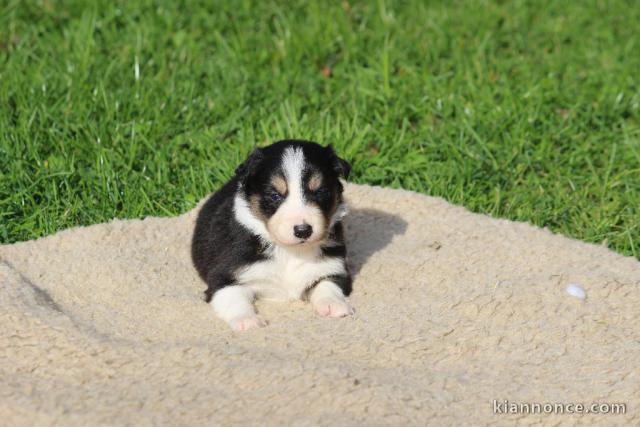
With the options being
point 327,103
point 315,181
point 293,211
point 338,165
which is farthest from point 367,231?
point 327,103

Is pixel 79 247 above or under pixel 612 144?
above

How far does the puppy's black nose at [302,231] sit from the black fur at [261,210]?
0.68 feet

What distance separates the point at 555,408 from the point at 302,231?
4.83 feet

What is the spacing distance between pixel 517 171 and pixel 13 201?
3615 mm

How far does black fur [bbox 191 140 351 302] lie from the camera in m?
4.98

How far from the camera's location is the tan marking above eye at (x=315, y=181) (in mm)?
4915

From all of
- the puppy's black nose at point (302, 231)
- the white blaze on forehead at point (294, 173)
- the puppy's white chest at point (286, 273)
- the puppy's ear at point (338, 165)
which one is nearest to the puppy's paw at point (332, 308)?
the puppy's white chest at point (286, 273)

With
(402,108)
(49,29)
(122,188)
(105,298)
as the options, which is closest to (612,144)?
(402,108)

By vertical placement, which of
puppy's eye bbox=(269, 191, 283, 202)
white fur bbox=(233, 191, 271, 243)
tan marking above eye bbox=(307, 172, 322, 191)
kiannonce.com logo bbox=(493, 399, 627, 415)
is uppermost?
tan marking above eye bbox=(307, 172, 322, 191)

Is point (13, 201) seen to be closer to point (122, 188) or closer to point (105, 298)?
point (122, 188)

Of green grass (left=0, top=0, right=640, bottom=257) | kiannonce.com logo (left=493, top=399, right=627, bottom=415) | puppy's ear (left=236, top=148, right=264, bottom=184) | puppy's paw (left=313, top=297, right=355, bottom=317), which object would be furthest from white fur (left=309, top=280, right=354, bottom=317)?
green grass (left=0, top=0, right=640, bottom=257)

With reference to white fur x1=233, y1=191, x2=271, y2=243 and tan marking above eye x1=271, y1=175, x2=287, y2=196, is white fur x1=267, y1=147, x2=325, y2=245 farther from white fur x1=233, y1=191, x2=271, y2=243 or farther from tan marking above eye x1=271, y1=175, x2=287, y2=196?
white fur x1=233, y1=191, x2=271, y2=243

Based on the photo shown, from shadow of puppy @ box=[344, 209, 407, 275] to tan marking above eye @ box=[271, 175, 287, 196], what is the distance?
1030 millimetres

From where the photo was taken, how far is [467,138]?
739 centimetres
